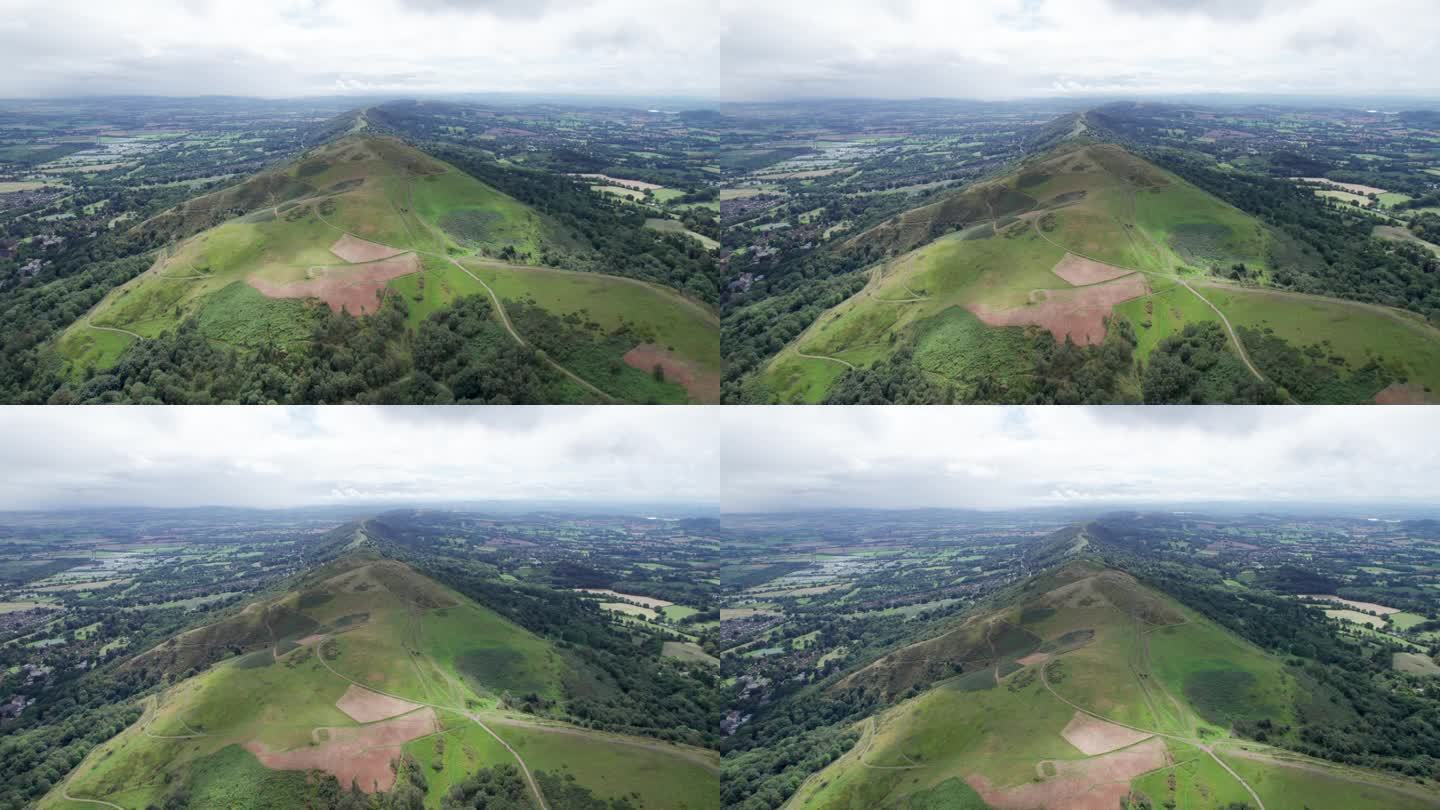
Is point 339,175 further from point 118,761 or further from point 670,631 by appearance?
point 670,631

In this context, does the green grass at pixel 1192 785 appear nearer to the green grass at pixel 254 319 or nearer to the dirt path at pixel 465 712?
the dirt path at pixel 465 712

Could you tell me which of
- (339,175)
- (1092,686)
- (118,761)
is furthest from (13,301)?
(1092,686)

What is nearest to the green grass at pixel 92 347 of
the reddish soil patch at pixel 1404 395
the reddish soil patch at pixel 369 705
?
the reddish soil patch at pixel 369 705

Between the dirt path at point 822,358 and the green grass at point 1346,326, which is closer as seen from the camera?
the green grass at point 1346,326

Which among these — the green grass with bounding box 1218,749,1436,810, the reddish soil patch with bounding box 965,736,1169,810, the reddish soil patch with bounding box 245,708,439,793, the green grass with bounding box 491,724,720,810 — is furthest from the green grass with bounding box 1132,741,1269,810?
the reddish soil patch with bounding box 245,708,439,793

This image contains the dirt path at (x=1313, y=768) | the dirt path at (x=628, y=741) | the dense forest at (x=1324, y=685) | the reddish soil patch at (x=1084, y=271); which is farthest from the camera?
the reddish soil patch at (x=1084, y=271)

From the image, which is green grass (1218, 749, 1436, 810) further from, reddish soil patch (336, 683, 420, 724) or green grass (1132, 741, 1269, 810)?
reddish soil patch (336, 683, 420, 724)
